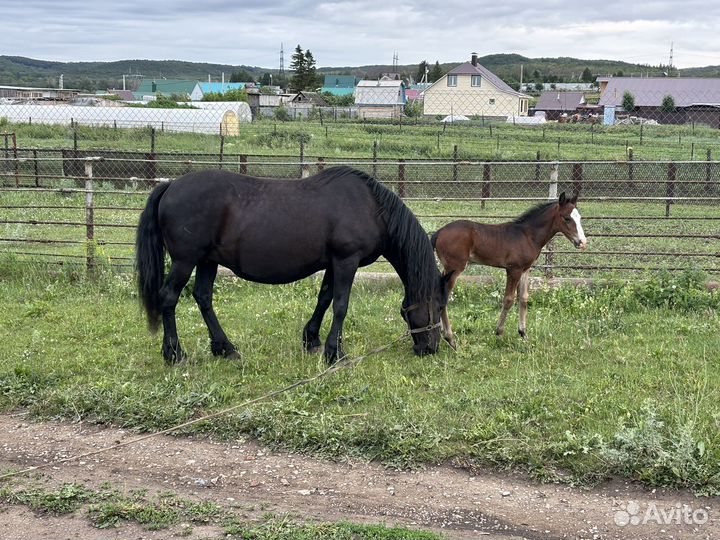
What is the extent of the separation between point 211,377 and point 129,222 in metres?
9.18

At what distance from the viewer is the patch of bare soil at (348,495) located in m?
4.02

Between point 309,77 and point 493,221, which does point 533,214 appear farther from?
point 309,77

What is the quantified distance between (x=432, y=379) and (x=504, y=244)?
6.09 ft

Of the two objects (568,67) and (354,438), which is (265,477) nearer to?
(354,438)

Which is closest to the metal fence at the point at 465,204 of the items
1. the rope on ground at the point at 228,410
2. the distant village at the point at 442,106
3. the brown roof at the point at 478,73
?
the rope on ground at the point at 228,410

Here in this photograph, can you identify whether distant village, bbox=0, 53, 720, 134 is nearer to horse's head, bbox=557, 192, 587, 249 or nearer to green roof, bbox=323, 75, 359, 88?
horse's head, bbox=557, 192, 587, 249

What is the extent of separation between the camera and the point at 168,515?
13.5ft

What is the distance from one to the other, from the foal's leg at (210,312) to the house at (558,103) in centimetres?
6085

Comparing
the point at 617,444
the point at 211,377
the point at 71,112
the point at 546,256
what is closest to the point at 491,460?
the point at 617,444

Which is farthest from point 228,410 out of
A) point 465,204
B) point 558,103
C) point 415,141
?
point 558,103

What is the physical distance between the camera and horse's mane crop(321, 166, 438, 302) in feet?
22.3

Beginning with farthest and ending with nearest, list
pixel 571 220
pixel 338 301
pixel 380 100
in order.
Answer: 1. pixel 380 100
2. pixel 571 220
3. pixel 338 301

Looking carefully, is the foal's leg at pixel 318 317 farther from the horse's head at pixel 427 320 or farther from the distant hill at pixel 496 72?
the distant hill at pixel 496 72

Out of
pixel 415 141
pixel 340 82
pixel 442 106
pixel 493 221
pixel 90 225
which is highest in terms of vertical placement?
pixel 340 82
